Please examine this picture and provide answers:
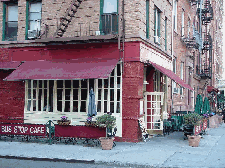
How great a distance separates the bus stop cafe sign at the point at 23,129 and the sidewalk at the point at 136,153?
0.48m

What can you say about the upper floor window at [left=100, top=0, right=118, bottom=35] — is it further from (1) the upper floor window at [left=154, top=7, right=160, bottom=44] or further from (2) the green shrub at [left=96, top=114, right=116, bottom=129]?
(2) the green shrub at [left=96, top=114, right=116, bottom=129]

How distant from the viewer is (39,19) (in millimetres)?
17094

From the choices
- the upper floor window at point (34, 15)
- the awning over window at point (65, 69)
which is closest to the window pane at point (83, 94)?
the awning over window at point (65, 69)

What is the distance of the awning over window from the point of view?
14.3 meters

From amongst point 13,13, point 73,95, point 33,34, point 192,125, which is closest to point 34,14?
point 33,34

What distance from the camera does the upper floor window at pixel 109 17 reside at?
15516 mm

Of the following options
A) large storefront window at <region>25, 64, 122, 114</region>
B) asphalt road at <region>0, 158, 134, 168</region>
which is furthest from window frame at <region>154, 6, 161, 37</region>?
asphalt road at <region>0, 158, 134, 168</region>

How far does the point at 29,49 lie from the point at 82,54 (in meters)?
3.07

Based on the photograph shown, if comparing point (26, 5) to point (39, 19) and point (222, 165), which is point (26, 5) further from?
point (222, 165)

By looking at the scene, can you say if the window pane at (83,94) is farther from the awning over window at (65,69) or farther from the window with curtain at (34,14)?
the window with curtain at (34,14)

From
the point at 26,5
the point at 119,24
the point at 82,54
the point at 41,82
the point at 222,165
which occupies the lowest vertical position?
the point at 222,165

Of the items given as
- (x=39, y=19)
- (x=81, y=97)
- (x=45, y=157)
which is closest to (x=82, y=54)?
(x=81, y=97)

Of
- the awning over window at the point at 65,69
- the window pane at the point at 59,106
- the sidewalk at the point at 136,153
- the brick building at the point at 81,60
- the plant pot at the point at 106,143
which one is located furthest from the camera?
the window pane at the point at 59,106

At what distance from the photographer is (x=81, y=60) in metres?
15.8
